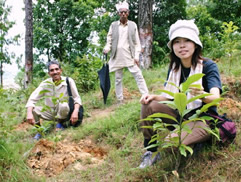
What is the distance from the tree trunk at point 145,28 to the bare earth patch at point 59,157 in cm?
492

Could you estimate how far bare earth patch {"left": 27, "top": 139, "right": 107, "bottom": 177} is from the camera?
2.73 meters

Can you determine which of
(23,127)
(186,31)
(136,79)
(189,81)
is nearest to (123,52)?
(136,79)

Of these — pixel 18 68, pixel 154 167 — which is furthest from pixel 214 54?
pixel 18 68

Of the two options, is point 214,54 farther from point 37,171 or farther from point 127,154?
point 37,171

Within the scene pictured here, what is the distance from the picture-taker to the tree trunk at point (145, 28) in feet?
24.0

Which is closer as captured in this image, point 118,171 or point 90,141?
point 118,171

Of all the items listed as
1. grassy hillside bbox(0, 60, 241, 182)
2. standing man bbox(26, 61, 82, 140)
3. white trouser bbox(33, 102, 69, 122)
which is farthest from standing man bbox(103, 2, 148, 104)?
white trouser bbox(33, 102, 69, 122)

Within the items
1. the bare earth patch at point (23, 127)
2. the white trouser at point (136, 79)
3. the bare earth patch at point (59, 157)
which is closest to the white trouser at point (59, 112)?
the bare earth patch at point (23, 127)

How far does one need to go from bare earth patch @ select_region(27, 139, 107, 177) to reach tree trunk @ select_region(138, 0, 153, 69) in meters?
4.92

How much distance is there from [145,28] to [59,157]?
17.8 ft

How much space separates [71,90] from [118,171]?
78.2 inches

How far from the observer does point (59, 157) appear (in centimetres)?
285

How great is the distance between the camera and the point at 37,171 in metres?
2.68

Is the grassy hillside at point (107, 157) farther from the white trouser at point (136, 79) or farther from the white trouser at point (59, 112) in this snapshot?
the white trouser at point (136, 79)
